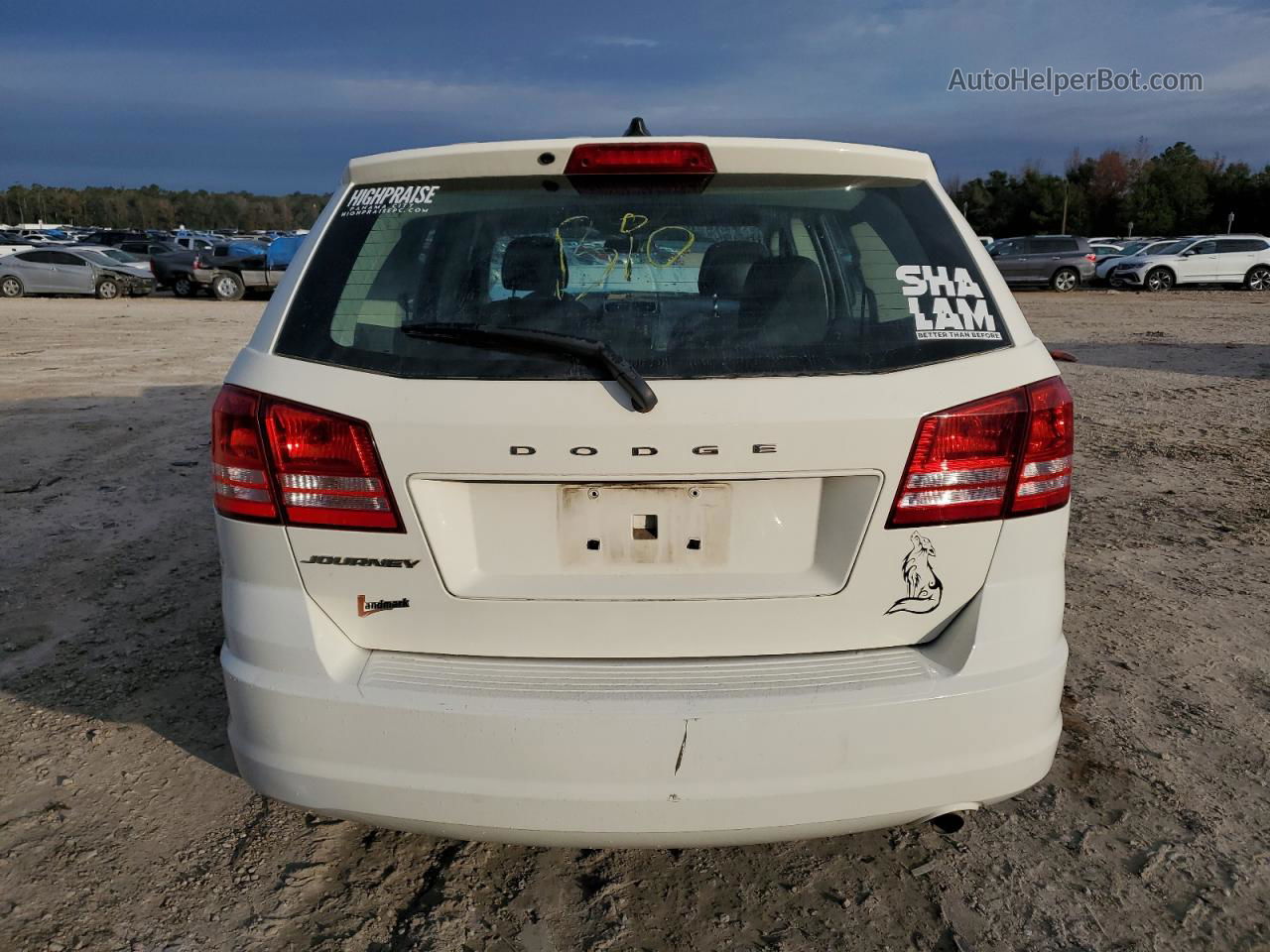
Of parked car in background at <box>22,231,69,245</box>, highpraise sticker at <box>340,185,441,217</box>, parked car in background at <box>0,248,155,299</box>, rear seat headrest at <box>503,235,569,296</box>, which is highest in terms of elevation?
highpraise sticker at <box>340,185,441,217</box>

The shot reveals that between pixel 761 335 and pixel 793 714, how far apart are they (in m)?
0.81

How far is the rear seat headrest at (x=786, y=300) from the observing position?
2111 millimetres

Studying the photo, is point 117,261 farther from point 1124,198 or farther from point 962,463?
point 1124,198

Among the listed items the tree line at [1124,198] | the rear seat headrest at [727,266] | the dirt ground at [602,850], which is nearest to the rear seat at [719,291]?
the rear seat headrest at [727,266]

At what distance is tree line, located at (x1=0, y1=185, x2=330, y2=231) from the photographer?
444 feet

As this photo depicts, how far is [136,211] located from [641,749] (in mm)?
158726

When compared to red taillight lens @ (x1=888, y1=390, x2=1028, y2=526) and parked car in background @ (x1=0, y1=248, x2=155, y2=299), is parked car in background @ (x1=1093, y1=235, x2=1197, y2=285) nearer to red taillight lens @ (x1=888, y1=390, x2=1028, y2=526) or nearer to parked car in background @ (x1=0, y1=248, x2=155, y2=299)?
parked car in background @ (x1=0, y1=248, x2=155, y2=299)

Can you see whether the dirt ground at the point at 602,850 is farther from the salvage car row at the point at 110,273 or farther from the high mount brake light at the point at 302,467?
the salvage car row at the point at 110,273

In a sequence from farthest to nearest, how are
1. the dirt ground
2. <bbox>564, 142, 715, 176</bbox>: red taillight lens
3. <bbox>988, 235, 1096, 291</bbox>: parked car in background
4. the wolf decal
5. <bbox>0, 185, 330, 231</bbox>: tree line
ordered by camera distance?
<bbox>0, 185, 330, 231</bbox>: tree line, <bbox>988, 235, 1096, 291</bbox>: parked car in background, the dirt ground, <bbox>564, 142, 715, 176</bbox>: red taillight lens, the wolf decal

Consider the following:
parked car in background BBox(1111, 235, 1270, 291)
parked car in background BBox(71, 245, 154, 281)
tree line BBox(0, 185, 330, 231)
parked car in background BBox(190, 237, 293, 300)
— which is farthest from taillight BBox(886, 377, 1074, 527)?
tree line BBox(0, 185, 330, 231)

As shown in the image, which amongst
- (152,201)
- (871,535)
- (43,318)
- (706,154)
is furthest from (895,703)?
(152,201)

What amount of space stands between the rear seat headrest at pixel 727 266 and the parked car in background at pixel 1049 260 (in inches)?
1193

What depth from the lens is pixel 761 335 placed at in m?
2.09

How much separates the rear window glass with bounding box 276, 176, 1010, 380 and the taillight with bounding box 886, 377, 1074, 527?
0.15m
